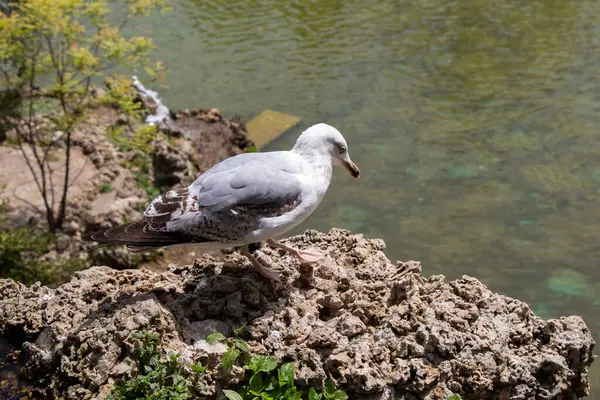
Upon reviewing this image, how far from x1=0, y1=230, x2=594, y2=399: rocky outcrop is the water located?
284 centimetres

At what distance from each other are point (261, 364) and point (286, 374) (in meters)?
0.14

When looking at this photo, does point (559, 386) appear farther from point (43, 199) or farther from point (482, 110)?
point (482, 110)

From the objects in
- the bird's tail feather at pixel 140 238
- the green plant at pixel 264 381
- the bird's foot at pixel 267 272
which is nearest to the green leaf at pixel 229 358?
the green plant at pixel 264 381

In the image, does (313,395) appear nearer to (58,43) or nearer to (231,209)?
(231,209)

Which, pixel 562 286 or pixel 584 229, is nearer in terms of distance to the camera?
pixel 562 286

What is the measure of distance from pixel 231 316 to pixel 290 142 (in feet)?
23.6

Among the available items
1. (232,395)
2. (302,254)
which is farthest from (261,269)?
(232,395)

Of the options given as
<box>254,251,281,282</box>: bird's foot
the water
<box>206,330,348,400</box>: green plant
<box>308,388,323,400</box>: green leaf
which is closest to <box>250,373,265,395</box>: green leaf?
<box>206,330,348,400</box>: green plant

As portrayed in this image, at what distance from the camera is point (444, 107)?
443 inches

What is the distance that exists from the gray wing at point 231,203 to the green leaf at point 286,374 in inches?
Result: 34.2

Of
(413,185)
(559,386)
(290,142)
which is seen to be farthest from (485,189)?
(559,386)

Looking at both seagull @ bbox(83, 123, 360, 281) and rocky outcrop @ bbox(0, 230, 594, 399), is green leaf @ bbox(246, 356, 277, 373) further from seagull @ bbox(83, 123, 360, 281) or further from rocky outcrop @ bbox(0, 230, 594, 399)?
seagull @ bbox(83, 123, 360, 281)

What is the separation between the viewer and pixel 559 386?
384 centimetres

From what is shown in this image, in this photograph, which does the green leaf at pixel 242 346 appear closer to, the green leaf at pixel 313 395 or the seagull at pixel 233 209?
the green leaf at pixel 313 395
